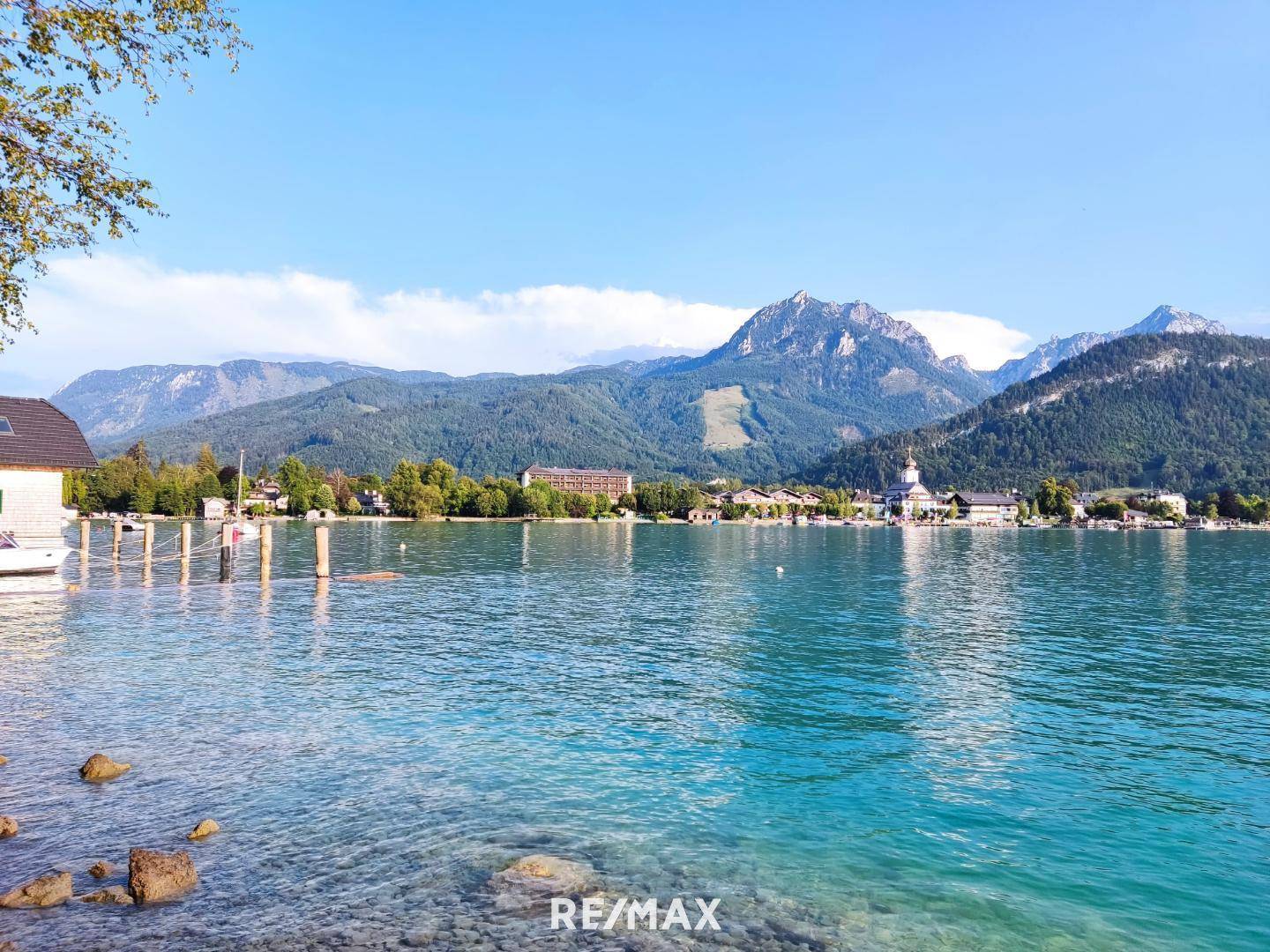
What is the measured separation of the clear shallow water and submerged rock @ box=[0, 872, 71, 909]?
0.33 meters

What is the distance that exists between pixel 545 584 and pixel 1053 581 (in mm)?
48592

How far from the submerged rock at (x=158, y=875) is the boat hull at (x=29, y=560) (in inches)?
1795

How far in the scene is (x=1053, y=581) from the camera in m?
76.9

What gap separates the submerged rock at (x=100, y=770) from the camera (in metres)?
17.8

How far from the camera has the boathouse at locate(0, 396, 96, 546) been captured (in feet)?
155

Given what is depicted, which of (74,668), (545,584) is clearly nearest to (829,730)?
(74,668)

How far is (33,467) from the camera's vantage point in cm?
4781

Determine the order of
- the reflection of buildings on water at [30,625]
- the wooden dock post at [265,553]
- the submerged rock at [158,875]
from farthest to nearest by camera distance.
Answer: the wooden dock post at [265,553] → the reflection of buildings on water at [30,625] → the submerged rock at [158,875]

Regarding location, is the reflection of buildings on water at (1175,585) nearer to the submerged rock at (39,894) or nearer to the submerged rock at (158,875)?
the submerged rock at (158,875)

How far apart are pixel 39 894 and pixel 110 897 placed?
39.5 inches

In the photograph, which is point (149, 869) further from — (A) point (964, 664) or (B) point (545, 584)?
(B) point (545, 584)

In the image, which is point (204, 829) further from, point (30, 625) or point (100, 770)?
point (30, 625)

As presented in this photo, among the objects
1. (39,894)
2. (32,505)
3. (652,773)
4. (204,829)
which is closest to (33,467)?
(32,505)

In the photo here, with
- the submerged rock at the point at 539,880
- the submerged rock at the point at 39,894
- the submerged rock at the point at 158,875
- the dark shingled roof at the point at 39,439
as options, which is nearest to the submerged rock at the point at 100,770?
the submerged rock at the point at 158,875
